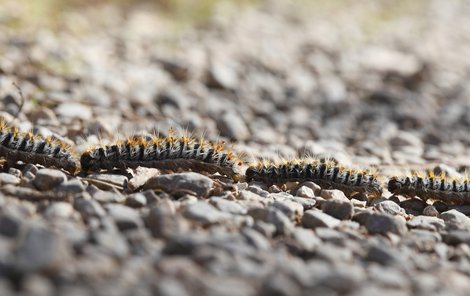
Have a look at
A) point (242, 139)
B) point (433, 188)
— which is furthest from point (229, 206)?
point (242, 139)

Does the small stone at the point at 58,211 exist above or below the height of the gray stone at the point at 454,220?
below

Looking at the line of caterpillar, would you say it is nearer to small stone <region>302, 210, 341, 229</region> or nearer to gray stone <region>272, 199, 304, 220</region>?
gray stone <region>272, 199, 304, 220</region>

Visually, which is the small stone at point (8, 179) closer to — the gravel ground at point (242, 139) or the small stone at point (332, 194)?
the gravel ground at point (242, 139)

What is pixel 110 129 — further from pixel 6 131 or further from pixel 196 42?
pixel 196 42

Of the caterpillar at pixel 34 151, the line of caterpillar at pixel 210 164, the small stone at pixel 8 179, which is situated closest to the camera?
the small stone at pixel 8 179

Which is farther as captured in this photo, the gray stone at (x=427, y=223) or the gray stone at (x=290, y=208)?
the gray stone at (x=427, y=223)

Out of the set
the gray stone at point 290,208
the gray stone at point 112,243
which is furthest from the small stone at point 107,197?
the gray stone at point 290,208

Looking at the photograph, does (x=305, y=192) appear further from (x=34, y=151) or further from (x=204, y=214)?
(x=34, y=151)
